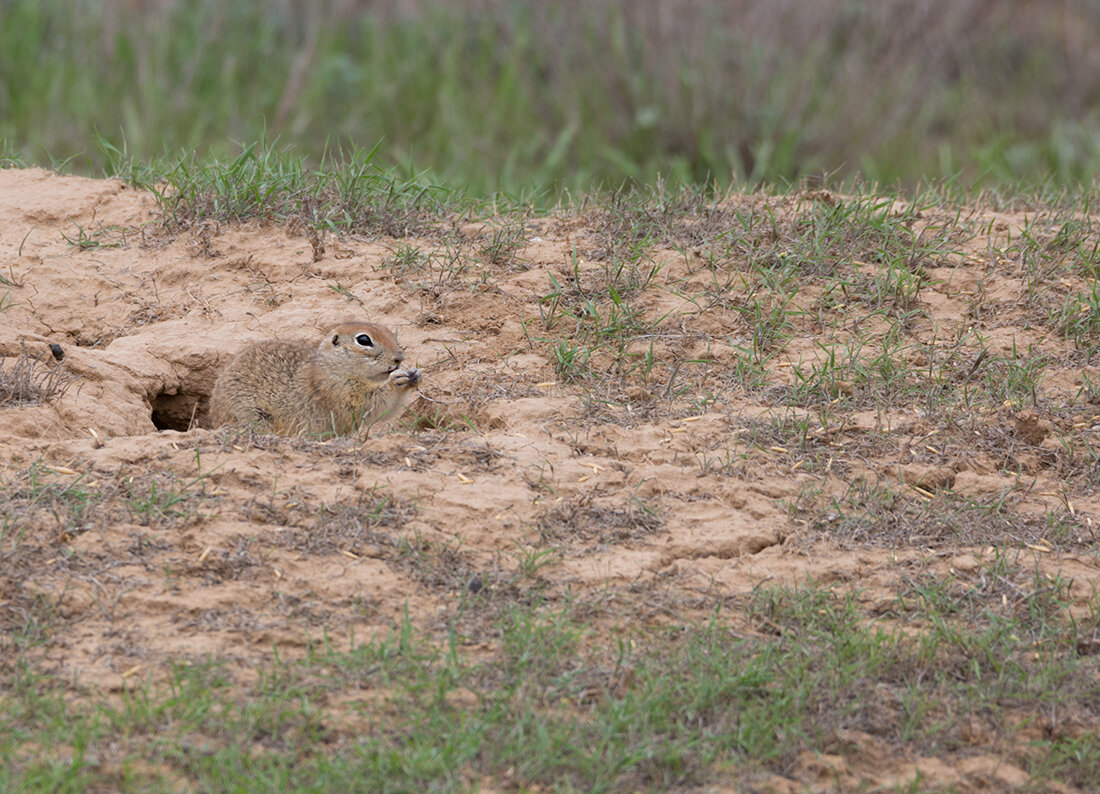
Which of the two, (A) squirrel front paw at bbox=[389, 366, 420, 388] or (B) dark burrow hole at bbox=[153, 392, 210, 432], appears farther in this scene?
(B) dark burrow hole at bbox=[153, 392, 210, 432]

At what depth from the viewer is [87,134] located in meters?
9.25

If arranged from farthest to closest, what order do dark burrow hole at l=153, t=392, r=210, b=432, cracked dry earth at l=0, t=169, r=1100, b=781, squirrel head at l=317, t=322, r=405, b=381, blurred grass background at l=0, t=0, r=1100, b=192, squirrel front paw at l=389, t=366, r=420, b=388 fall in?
blurred grass background at l=0, t=0, r=1100, b=192 < dark burrow hole at l=153, t=392, r=210, b=432 < squirrel head at l=317, t=322, r=405, b=381 < squirrel front paw at l=389, t=366, r=420, b=388 < cracked dry earth at l=0, t=169, r=1100, b=781

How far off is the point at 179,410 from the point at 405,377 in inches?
48.1

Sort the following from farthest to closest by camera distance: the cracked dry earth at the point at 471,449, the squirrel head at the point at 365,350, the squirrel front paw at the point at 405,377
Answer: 1. the squirrel head at the point at 365,350
2. the squirrel front paw at the point at 405,377
3. the cracked dry earth at the point at 471,449

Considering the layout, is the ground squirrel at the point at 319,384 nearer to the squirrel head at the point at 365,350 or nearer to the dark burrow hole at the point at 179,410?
the squirrel head at the point at 365,350

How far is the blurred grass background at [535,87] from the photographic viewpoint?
9211mm

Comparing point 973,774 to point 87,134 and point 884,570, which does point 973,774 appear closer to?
point 884,570

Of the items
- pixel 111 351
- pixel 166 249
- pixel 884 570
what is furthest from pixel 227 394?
pixel 884 570

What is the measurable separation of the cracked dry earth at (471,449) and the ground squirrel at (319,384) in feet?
0.52

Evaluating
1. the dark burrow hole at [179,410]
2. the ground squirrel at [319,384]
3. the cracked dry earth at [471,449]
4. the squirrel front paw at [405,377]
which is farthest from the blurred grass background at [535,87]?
the squirrel front paw at [405,377]

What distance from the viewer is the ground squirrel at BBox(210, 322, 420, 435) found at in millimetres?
4984

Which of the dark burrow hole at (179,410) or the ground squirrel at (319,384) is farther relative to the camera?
the dark burrow hole at (179,410)

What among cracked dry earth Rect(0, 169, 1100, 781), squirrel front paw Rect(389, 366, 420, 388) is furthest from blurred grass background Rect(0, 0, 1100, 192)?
squirrel front paw Rect(389, 366, 420, 388)

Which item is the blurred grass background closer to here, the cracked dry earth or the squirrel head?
the cracked dry earth
